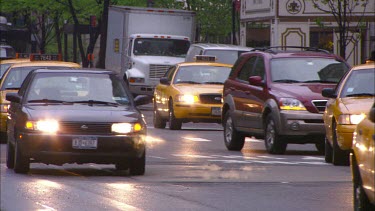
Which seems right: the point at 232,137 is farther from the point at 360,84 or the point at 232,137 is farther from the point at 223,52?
the point at 223,52

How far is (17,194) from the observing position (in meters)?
14.2

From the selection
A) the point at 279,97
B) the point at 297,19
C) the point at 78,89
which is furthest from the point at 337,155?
the point at 297,19

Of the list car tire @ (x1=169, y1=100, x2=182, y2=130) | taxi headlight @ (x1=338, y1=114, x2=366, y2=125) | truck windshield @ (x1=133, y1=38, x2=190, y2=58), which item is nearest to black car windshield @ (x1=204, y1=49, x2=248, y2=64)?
truck windshield @ (x1=133, y1=38, x2=190, y2=58)

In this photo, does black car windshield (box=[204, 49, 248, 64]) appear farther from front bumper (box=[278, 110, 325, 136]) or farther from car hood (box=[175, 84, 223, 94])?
front bumper (box=[278, 110, 325, 136])

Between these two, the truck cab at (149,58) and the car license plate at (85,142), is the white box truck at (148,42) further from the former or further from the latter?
the car license plate at (85,142)

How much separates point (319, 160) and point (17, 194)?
7.47 m

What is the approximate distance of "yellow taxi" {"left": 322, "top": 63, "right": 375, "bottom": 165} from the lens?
1780 cm

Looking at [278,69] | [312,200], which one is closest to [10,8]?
[278,69]

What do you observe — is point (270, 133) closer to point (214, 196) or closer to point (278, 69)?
point (278, 69)

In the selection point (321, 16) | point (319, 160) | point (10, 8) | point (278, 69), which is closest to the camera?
point (319, 160)

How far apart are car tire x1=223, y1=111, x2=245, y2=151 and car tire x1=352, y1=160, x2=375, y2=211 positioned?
11.9 metres

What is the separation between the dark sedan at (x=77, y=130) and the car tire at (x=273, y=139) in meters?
4.35

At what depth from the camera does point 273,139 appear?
21.5 metres

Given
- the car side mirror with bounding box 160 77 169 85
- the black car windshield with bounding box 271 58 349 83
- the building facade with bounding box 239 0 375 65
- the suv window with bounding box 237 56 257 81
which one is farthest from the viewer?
the building facade with bounding box 239 0 375 65
